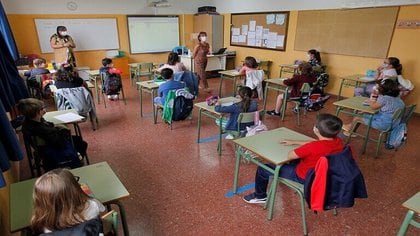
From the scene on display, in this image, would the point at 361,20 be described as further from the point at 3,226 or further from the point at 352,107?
the point at 3,226

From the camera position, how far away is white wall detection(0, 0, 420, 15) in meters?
6.21

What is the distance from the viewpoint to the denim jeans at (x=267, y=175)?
7.29ft

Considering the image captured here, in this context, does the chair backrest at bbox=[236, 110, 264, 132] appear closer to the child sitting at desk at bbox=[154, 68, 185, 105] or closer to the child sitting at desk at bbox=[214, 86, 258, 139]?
the child sitting at desk at bbox=[214, 86, 258, 139]

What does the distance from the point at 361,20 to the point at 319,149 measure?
17.0 feet

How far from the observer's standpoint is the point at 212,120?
5.00 meters

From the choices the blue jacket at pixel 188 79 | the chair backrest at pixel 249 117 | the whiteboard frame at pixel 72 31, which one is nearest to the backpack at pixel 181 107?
the blue jacket at pixel 188 79

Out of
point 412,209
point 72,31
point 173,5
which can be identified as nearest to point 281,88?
point 412,209

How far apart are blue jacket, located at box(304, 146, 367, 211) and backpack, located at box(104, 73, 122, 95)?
4.85m

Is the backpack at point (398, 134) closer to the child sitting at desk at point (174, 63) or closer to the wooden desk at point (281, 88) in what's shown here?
the wooden desk at point (281, 88)

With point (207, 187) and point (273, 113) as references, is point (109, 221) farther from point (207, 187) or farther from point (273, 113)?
point (273, 113)

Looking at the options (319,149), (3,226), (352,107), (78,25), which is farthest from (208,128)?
(78,25)

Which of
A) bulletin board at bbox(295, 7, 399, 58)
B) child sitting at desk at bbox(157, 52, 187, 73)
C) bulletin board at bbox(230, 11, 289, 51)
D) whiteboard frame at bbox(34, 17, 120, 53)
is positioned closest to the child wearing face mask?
bulletin board at bbox(295, 7, 399, 58)

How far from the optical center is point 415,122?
5.09 meters

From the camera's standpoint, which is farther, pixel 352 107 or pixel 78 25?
pixel 78 25
